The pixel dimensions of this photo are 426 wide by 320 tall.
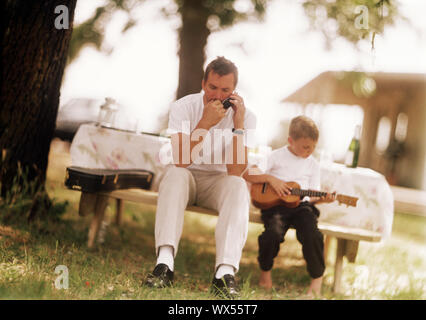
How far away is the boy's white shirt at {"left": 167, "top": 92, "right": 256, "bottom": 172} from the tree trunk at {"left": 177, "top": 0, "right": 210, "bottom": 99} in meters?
0.10

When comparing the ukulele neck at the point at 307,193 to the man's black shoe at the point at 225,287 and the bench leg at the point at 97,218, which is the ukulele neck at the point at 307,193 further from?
the bench leg at the point at 97,218

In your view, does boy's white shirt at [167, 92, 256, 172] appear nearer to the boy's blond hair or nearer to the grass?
the boy's blond hair

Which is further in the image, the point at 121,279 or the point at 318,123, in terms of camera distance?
the point at 318,123

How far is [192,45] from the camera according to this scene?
2.90 m

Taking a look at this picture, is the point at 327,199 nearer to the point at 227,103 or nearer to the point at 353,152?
the point at 353,152

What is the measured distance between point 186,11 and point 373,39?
4.69ft

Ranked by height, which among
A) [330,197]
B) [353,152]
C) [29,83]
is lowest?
[330,197]

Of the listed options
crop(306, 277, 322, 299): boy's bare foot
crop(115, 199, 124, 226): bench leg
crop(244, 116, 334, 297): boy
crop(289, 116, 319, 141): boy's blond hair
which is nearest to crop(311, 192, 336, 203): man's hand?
crop(244, 116, 334, 297): boy

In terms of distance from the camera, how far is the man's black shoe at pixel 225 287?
217 cm

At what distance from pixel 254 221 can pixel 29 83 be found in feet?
6.34

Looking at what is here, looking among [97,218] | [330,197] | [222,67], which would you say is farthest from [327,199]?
[97,218]

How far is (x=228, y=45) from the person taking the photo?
8.97ft
